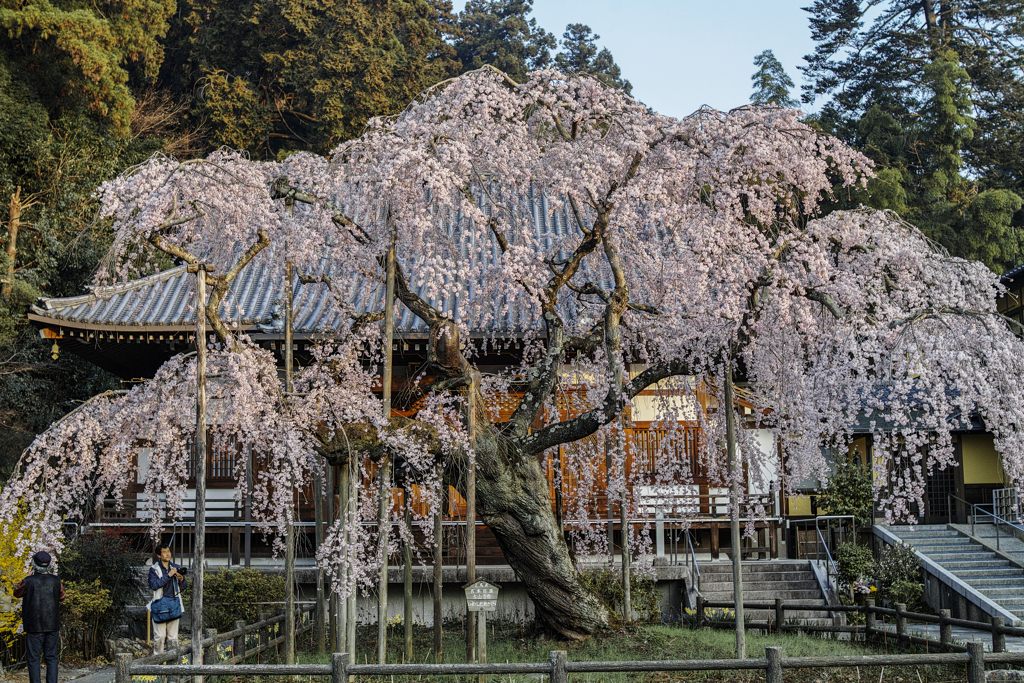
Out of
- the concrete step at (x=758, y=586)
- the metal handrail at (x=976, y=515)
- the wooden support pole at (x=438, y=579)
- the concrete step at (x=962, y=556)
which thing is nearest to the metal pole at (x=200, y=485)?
the wooden support pole at (x=438, y=579)

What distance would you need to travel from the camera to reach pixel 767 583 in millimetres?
14805

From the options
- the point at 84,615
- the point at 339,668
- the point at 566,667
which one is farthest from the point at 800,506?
the point at 339,668

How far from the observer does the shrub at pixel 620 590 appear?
12891 millimetres

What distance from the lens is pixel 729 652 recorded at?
1059 centimetres

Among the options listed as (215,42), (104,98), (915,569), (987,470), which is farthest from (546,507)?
(215,42)

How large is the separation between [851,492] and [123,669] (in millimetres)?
12888

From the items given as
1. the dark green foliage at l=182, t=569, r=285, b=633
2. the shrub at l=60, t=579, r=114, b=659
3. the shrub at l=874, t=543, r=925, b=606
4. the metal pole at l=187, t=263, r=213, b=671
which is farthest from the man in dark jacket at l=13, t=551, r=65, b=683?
the shrub at l=874, t=543, r=925, b=606

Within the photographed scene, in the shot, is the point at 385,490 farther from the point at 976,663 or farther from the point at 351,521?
the point at 976,663

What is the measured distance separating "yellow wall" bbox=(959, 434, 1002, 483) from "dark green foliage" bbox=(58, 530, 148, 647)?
17.6m

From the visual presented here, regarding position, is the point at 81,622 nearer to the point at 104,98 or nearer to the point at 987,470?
the point at 104,98

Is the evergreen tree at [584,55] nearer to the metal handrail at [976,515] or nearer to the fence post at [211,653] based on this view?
the metal handrail at [976,515]

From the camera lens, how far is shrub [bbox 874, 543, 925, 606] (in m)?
14.1

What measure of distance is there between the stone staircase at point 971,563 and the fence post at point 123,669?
1263 cm

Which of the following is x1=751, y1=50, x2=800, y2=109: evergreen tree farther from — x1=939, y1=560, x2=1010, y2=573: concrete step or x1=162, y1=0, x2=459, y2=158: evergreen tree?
x1=939, y1=560, x2=1010, y2=573: concrete step
